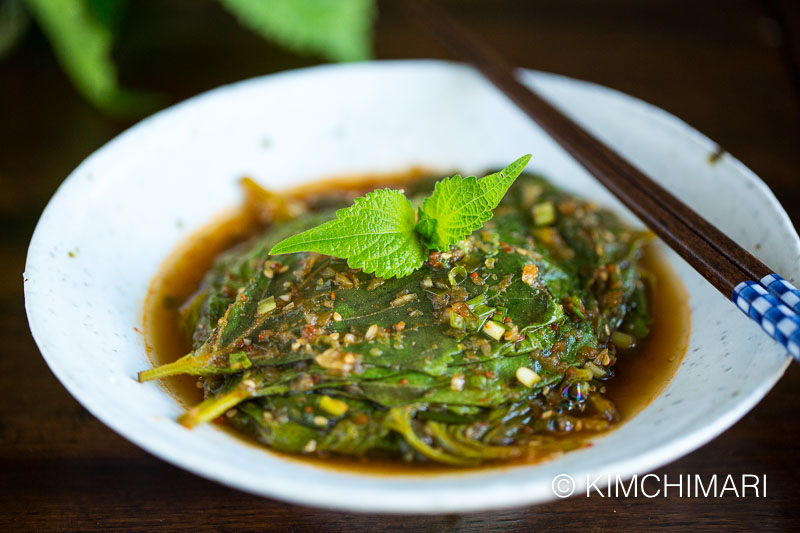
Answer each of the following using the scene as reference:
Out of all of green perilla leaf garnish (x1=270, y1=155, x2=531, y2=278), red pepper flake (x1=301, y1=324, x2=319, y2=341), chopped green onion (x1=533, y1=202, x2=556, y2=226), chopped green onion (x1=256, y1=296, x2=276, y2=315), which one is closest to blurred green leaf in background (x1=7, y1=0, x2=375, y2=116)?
chopped green onion (x1=533, y1=202, x2=556, y2=226)

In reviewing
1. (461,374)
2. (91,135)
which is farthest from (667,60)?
(91,135)

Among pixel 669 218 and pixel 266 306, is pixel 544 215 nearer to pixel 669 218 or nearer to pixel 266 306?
pixel 669 218

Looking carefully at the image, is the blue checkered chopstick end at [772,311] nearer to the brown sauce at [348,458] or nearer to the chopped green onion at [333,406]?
the brown sauce at [348,458]

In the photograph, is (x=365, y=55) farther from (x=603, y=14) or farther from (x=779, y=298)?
(x=779, y=298)

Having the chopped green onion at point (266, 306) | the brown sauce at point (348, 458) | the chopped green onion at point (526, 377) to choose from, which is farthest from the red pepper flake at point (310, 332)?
the chopped green onion at point (526, 377)

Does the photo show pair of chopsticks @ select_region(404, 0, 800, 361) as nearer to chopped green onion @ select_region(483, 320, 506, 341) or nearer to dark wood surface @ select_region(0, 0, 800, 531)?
dark wood surface @ select_region(0, 0, 800, 531)
